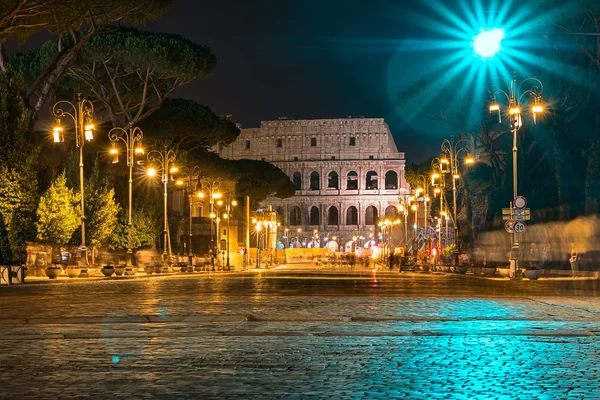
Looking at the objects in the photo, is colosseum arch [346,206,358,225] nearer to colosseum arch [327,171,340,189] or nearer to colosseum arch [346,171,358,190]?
colosseum arch [346,171,358,190]

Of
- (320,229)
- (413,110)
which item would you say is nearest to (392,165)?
(320,229)

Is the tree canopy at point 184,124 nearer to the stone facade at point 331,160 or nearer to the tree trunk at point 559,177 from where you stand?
the tree trunk at point 559,177

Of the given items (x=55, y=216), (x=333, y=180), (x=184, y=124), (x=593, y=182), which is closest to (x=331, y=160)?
(x=333, y=180)

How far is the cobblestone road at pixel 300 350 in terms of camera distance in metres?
7.03

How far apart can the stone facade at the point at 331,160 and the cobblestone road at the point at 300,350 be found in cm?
11800

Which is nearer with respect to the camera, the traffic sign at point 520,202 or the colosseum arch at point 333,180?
the traffic sign at point 520,202

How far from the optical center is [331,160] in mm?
135000

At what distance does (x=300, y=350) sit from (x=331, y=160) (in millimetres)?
125615

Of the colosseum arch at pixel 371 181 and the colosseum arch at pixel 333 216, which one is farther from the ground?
the colosseum arch at pixel 371 181

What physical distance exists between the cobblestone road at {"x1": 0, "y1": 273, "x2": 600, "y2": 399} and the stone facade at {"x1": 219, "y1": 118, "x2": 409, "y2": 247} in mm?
117998

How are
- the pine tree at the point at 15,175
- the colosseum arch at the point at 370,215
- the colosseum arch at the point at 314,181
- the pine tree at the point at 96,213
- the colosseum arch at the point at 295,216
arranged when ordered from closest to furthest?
the pine tree at the point at 15,175 → the pine tree at the point at 96,213 → the colosseum arch at the point at 370,215 → the colosseum arch at the point at 295,216 → the colosseum arch at the point at 314,181

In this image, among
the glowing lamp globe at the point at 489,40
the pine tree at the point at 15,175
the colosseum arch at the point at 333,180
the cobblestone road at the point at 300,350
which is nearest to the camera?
the cobblestone road at the point at 300,350

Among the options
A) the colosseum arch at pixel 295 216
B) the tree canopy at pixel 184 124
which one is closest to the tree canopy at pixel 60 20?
the tree canopy at pixel 184 124

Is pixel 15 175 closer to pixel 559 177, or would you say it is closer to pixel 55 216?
pixel 55 216
